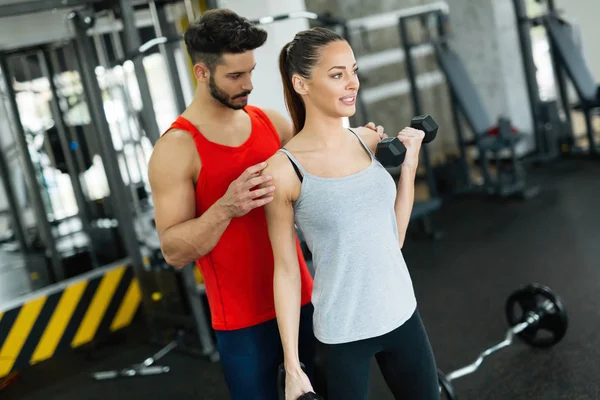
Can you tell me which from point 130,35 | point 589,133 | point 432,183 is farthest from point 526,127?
point 130,35

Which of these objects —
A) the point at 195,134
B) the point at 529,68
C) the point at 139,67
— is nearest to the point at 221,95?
the point at 195,134

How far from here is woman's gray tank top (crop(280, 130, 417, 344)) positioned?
4.02 feet

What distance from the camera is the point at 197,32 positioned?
4.33 feet

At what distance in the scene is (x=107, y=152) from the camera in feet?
10.9

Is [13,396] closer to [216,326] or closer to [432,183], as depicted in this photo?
[216,326]

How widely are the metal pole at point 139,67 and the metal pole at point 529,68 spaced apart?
149 inches

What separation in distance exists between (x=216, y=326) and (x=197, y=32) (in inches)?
26.5

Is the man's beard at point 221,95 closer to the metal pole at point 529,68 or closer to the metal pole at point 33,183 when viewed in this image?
the metal pole at point 33,183

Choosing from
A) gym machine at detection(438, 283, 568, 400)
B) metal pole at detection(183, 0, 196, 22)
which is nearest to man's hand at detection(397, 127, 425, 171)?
gym machine at detection(438, 283, 568, 400)

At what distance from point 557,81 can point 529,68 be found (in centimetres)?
40

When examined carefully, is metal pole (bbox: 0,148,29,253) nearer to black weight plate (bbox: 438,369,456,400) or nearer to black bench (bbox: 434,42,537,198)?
black bench (bbox: 434,42,537,198)

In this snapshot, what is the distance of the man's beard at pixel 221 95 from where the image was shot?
135 centimetres

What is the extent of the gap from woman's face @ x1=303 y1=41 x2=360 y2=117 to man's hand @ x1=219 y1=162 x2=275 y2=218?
192 millimetres

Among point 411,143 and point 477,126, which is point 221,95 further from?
point 477,126
